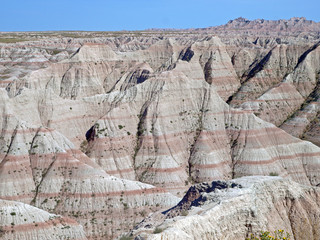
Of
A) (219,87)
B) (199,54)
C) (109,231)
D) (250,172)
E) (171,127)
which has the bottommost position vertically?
(109,231)

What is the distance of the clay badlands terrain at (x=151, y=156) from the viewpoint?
1586 inches

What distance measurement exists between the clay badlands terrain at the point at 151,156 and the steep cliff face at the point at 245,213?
0.09 m

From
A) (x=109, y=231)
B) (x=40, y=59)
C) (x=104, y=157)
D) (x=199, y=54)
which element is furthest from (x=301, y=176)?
(x=40, y=59)

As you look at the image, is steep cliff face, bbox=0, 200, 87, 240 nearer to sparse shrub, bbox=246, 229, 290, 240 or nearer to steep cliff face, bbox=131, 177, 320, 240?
steep cliff face, bbox=131, 177, 320, 240

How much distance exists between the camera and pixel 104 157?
257 ft

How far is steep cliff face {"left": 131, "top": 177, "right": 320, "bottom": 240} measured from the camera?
109ft

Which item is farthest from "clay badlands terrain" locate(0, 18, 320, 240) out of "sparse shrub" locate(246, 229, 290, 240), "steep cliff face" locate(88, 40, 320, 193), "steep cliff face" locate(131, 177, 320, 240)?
"sparse shrub" locate(246, 229, 290, 240)

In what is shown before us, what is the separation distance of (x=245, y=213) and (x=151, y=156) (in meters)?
45.1

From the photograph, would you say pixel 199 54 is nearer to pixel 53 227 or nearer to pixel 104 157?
pixel 104 157

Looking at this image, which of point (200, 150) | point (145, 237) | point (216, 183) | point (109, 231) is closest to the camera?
→ point (145, 237)

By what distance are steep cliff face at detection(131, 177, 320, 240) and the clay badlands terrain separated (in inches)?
3.5

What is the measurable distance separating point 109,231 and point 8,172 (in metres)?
14.8

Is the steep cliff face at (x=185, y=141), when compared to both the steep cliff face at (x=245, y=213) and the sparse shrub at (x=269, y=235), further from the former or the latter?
the sparse shrub at (x=269, y=235)

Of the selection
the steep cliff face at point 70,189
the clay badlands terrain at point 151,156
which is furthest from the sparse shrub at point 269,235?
the steep cliff face at point 70,189
